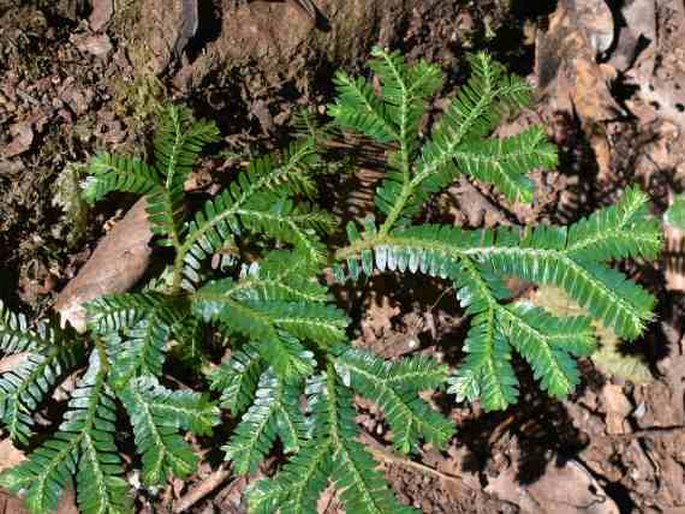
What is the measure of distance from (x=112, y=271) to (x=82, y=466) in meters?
0.90

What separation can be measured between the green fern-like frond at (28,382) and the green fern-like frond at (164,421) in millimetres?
273

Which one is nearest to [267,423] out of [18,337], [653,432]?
[18,337]

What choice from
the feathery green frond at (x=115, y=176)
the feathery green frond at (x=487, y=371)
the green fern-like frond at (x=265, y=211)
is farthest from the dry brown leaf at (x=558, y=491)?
the feathery green frond at (x=115, y=176)

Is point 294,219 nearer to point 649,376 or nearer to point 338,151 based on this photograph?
point 338,151

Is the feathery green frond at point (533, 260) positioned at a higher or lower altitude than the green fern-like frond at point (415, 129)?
lower

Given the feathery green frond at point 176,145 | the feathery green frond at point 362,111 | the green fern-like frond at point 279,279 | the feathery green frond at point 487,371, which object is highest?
the feathery green frond at point 362,111

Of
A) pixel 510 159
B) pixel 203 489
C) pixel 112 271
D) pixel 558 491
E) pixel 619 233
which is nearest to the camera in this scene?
pixel 619 233

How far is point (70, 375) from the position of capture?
3.50 meters

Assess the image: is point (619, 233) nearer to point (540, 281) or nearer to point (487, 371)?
point (540, 281)

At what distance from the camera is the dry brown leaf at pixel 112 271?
3.37 m

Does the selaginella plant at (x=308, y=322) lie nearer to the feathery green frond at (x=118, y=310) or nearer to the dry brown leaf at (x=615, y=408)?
the feathery green frond at (x=118, y=310)

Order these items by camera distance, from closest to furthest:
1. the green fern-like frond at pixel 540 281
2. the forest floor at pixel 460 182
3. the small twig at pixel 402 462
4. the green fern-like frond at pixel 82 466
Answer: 1. the green fern-like frond at pixel 82 466
2. the green fern-like frond at pixel 540 281
3. the forest floor at pixel 460 182
4. the small twig at pixel 402 462

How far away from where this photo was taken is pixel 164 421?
2762 millimetres

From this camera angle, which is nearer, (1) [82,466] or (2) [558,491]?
(1) [82,466]
